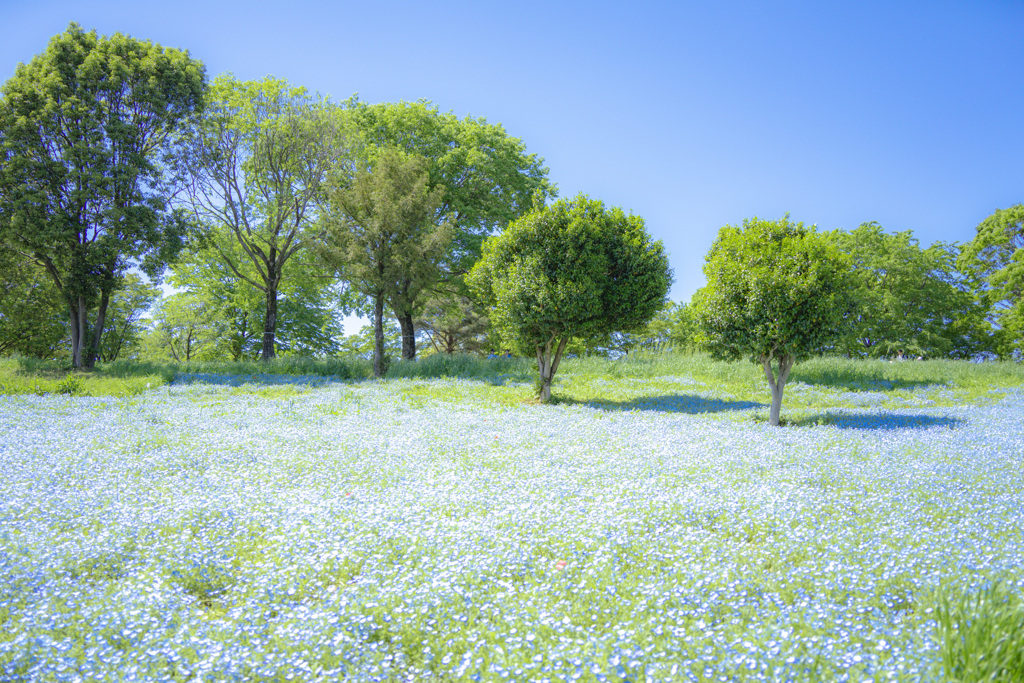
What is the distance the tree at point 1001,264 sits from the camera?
117ft

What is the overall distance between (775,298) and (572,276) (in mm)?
6176

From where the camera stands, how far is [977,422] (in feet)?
41.3

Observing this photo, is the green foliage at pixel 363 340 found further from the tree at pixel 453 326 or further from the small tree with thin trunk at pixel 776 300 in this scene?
the small tree with thin trunk at pixel 776 300

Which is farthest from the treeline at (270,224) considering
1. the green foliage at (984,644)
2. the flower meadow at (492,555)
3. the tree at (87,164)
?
the green foliage at (984,644)

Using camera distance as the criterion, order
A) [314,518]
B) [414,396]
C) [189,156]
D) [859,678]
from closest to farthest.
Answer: [859,678] → [314,518] → [414,396] → [189,156]

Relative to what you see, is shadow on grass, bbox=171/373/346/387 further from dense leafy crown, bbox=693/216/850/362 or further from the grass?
dense leafy crown, bbox=693/216/850/362

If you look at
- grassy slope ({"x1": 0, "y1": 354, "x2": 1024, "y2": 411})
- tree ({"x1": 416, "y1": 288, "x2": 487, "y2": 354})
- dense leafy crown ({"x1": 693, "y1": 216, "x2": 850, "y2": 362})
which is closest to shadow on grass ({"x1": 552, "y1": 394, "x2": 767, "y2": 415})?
grassy slope ({"x1": 0, "y1": 354, "x2": 1024, "y2": 411})

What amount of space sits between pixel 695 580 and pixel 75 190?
29.6 meters

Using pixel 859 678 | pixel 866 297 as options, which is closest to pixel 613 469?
pixel 859 678

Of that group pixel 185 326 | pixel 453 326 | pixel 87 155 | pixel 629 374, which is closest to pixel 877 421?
→ pixel 629 374

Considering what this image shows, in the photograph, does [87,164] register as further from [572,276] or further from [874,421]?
[874,421]

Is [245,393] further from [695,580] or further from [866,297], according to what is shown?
[866,297]

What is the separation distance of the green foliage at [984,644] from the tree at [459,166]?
27992 mm

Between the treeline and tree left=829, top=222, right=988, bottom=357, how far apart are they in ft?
0.55
